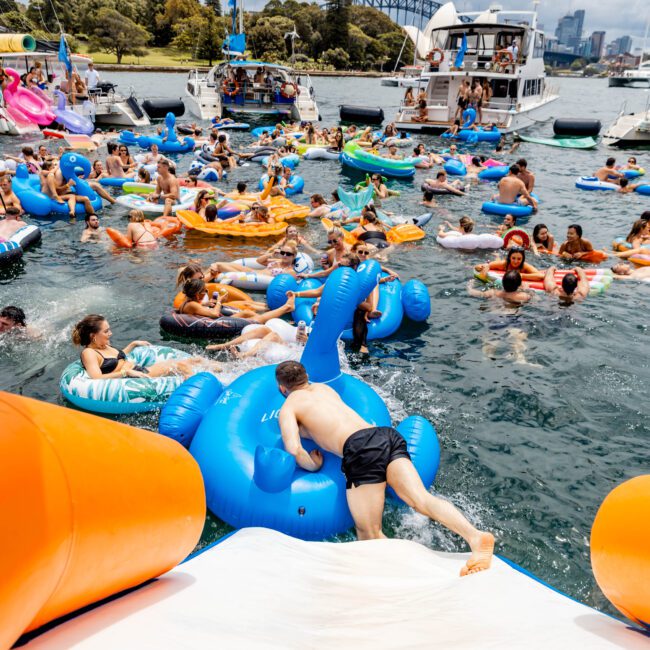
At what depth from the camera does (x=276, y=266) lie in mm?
9031

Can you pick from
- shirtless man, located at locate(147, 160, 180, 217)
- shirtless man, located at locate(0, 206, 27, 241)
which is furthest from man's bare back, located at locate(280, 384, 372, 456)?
shirtless man, located at locate(147, 160, 180, 217)

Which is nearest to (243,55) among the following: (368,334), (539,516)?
(368,334)

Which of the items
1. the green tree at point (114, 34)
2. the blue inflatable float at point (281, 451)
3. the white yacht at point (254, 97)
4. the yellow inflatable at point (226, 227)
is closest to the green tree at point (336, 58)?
the green tree at point (114, 34)

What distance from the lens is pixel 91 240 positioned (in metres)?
10.9

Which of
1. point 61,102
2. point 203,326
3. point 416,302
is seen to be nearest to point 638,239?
point 416,302

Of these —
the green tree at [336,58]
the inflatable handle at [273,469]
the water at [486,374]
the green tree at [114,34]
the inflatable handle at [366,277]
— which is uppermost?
the green tree at [114,34]

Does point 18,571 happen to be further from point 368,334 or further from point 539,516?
point 368,334

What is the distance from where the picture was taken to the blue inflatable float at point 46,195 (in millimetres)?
12016

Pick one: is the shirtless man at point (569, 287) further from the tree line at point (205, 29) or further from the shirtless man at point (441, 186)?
the tree line at point (205, 29)

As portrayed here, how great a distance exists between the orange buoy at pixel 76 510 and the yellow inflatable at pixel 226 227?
916cm

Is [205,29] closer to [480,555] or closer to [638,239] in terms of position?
[638,239]

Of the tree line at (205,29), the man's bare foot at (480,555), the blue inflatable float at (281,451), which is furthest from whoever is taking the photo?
the tree line at (205,29)

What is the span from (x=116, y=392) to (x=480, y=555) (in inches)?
151

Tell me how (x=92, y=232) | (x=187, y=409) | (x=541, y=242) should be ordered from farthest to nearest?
(x=92, y=232) → (x=541, y=242) → (x=187, y=409)
